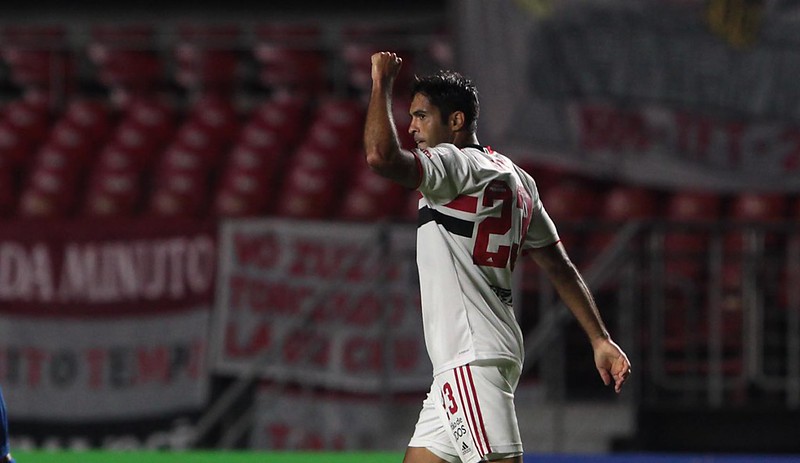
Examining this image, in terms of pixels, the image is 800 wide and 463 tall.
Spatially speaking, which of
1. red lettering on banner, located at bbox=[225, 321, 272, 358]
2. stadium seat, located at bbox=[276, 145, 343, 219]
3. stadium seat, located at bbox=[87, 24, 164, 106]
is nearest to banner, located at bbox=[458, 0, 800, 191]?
stadium seat, located at bbox=[276, 145, 343, 219]

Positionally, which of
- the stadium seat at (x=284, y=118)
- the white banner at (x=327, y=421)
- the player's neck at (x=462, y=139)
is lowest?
the white banner at (x=327, y=421)

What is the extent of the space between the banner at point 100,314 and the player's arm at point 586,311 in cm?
496

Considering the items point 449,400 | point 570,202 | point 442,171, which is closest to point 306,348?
point 570,202

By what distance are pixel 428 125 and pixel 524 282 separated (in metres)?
5.13

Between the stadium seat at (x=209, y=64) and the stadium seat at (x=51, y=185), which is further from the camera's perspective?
the stadium seat at (x=209, y=64)

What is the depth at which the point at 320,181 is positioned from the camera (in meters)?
11.7

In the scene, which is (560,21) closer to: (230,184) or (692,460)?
(230,184)

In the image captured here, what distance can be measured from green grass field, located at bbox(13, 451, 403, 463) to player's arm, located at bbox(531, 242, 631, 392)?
306cm

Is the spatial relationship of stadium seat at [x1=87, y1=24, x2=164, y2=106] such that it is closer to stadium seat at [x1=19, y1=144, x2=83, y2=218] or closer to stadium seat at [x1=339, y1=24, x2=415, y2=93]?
stadium seat at [x1=19, y1=144, x2=83, y2=218]

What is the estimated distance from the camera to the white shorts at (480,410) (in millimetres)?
4031

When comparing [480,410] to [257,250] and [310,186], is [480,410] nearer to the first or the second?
[257,250]

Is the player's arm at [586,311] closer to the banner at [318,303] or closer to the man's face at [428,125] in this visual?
the man's face at [428,125]

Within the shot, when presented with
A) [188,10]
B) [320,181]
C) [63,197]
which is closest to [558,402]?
[320,181]

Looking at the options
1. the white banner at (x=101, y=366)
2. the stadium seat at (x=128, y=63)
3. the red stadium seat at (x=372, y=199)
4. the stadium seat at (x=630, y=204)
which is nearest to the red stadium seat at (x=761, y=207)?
the stadium seat at (x=630, y=204)
